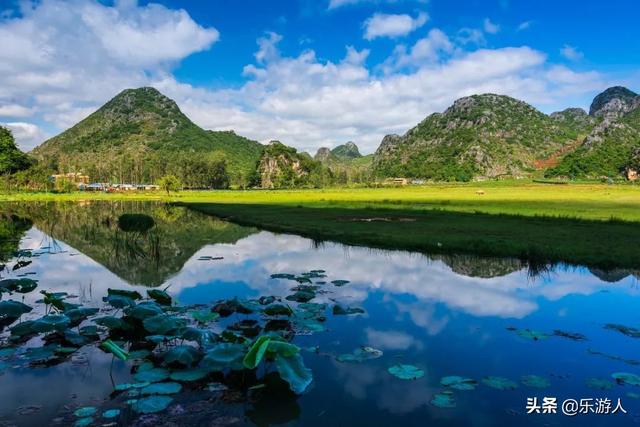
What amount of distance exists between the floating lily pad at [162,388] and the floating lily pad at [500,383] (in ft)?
20.5

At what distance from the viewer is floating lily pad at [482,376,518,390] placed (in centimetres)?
845

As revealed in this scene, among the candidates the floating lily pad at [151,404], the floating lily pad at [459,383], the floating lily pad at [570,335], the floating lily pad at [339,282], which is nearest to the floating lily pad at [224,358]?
the floating lily pad at [151,404]

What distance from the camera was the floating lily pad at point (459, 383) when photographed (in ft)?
27.4

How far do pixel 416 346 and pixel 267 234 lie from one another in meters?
26.1

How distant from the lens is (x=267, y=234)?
118 feet

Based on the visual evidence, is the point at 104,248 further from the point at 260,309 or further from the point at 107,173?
the point at 107,173

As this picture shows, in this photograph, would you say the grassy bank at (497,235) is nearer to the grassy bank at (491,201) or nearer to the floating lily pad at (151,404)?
the grassy bank at (491,201)

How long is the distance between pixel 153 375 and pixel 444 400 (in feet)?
18.7

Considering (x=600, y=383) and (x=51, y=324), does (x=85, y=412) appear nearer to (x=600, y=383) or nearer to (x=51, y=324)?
(x=51, y=324)

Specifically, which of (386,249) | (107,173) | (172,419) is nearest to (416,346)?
(172,419)

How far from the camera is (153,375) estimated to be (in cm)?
802

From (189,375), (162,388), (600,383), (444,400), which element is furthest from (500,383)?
(162,388)

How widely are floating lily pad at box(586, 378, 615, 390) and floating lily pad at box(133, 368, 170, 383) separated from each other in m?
8.84

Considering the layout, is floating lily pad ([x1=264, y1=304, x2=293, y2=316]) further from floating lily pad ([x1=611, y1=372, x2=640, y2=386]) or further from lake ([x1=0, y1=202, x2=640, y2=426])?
floating lily pad ([x1=611, y1=372, x2=640, y2=386])
